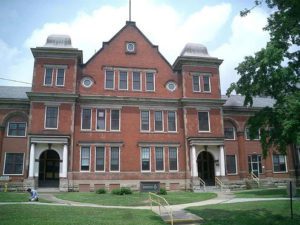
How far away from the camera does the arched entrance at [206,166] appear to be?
35781 mm

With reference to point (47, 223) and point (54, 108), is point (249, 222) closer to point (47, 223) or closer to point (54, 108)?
point (47, 223)

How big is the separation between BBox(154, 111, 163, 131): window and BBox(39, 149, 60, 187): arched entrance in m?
10.9

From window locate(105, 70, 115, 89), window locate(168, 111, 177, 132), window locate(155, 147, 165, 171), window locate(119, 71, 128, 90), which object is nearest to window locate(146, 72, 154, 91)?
window locate(119, 71, 128, 90)

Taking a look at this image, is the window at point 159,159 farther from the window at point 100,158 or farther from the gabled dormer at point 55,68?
the gabled dormer at point 55,68

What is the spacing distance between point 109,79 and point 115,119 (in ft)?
14.8

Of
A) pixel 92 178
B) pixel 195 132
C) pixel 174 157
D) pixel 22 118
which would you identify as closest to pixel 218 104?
pixel 195 132

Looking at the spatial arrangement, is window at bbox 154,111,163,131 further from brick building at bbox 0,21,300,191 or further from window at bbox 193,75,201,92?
window at bbox 193,75,201,92

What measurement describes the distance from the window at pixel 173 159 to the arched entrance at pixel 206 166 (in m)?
3.31

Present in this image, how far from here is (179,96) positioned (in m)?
35.7

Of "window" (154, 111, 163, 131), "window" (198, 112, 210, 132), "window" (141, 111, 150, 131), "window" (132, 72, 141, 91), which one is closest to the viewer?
"window" (141, 111, 150, 131)

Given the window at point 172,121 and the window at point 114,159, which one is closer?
the window at point 114,159

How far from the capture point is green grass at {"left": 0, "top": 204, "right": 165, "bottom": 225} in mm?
13883

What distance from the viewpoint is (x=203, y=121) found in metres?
35.2

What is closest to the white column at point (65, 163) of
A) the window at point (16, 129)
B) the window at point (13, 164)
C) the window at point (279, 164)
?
the window at point (13, 164)
